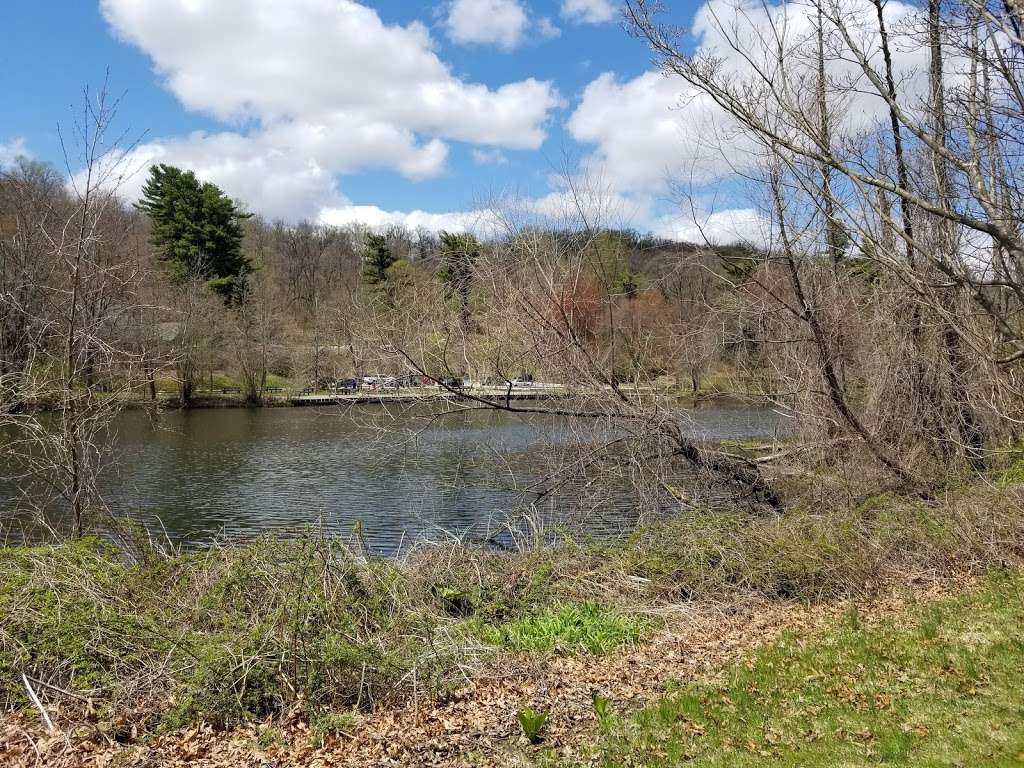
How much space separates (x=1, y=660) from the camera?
543cm

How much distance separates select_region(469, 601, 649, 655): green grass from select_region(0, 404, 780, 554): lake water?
2.16 metres

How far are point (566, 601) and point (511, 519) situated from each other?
479cm

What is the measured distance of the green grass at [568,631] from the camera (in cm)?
719

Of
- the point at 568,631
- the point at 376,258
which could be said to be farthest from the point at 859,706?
the point at 376,258

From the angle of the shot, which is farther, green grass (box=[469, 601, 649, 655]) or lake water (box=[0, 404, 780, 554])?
lake water (box=[0, 404, 780, 554])

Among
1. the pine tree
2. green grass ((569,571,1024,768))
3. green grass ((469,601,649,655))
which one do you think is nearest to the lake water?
green grass ((469,601,649,655))

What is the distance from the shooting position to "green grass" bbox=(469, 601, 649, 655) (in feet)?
23.6

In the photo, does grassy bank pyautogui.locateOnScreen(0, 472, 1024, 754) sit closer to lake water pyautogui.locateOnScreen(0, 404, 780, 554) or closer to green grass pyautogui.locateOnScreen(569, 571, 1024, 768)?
green grass pyautogui.locateOnScreen(569, 571, 1024, 768)

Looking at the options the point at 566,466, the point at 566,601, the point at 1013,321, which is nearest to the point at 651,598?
the point at 566,601

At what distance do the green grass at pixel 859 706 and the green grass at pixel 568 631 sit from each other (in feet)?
4.68

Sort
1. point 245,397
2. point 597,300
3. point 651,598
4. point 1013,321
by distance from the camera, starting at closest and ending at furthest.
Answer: point 651,598 → point 1013,321 → point 597,300 → point 245,397

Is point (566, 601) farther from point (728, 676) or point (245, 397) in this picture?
point (245, 397)

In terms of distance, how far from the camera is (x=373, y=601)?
7.30 meters

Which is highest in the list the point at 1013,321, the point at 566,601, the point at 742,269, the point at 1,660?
the point at 742,269
